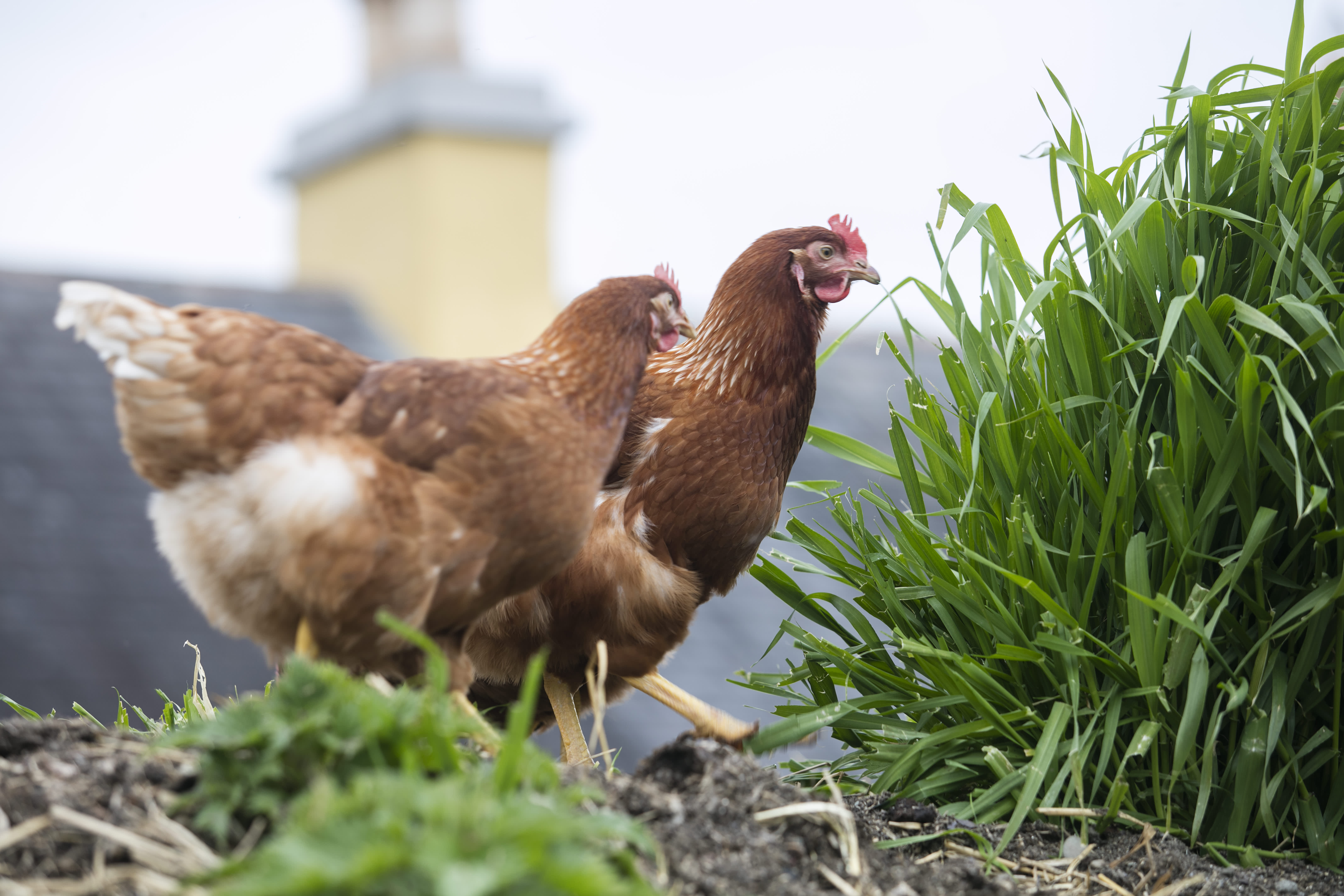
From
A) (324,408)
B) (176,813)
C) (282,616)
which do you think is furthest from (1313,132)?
(176,813)

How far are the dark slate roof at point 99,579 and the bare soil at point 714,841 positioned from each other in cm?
273

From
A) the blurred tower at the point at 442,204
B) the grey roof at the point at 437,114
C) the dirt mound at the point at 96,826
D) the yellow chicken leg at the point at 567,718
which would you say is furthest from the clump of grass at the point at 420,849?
the grey roof at the point at 437,114

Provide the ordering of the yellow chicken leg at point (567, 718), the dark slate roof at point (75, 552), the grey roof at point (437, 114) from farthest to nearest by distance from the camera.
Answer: the grey roof at point (437, 114)
the dark slate roof at point (75, 552)
the yellow chicken leg at point (567, 718)

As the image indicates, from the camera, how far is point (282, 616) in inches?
61.9

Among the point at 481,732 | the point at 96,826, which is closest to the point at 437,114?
the point at 481,732

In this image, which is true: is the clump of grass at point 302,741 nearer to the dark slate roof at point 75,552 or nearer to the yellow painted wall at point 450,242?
the dark slate roof at point 75,552

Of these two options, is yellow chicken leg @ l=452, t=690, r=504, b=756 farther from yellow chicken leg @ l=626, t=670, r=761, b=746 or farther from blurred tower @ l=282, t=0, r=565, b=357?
blurred tower @ l=282, t=0, r=565, b=357

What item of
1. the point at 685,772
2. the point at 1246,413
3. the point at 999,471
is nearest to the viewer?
the point at 685,772

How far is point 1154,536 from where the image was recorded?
190cm

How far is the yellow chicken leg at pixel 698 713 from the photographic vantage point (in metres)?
1.98

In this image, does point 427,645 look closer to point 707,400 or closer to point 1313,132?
point 707,400

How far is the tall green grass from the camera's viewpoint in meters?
1.79

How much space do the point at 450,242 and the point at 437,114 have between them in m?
0.94

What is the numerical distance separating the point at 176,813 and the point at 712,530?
1151 mm
